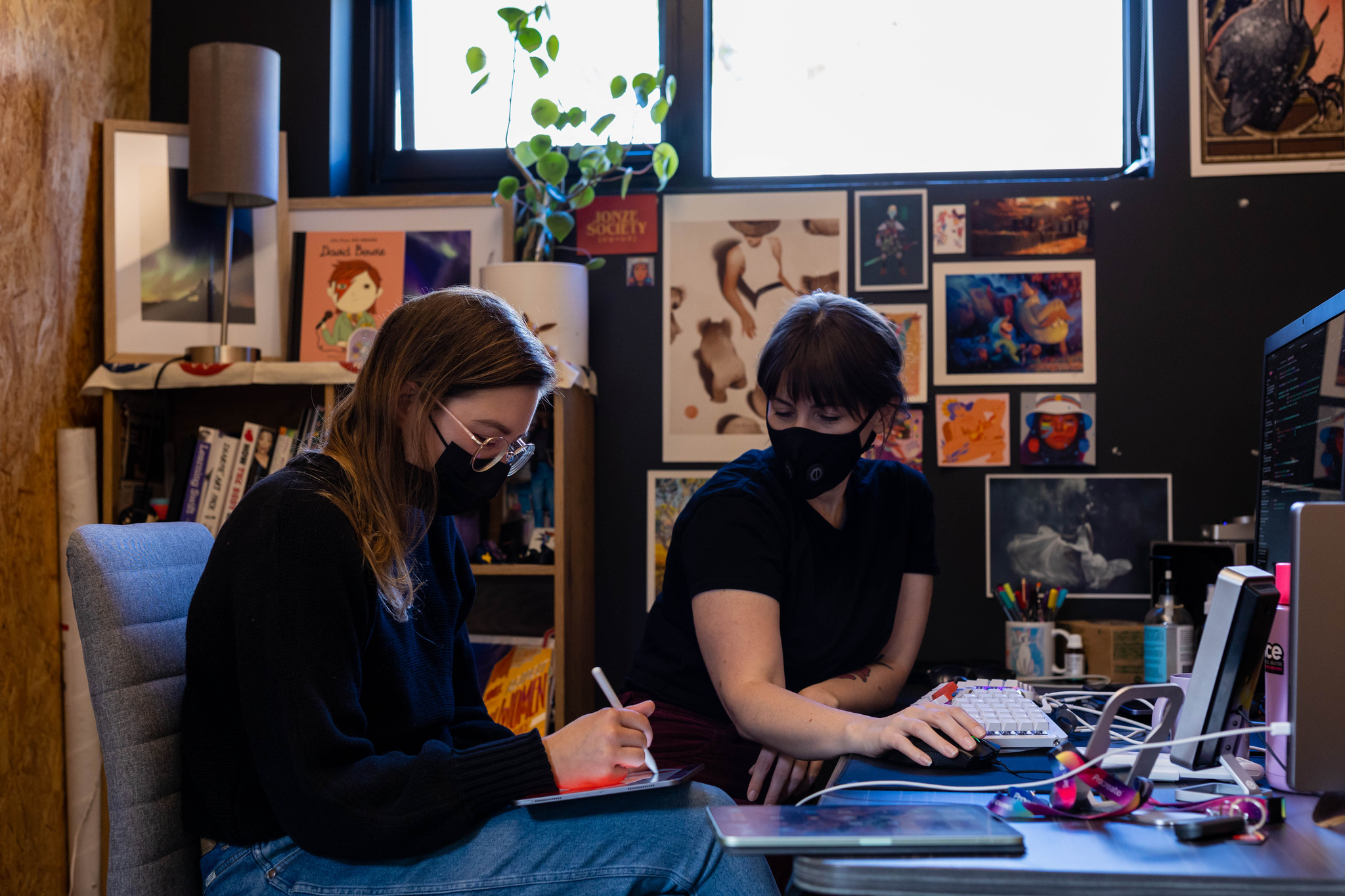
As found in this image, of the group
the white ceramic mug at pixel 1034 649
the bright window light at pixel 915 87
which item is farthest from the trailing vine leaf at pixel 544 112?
the white ceramic mug at pixel 1034 649

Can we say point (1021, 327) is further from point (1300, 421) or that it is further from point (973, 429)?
point (1300, 421)

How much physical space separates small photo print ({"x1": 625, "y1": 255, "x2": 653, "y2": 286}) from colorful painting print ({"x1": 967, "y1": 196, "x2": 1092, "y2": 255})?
709 millimetres

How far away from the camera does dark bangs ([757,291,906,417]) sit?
140 centimetres

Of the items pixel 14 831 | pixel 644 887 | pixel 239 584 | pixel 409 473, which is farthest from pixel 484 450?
pixel 14 831

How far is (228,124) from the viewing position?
2.04m

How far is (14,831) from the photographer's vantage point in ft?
6.16

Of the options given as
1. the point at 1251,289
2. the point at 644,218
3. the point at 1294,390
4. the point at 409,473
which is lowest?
the point at 409,473

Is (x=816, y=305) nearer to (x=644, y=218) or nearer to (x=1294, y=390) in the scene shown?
(x=1294, y=390)

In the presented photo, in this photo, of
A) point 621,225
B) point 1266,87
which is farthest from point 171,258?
point 1266,87

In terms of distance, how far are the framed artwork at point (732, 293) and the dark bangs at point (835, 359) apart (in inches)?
29.2

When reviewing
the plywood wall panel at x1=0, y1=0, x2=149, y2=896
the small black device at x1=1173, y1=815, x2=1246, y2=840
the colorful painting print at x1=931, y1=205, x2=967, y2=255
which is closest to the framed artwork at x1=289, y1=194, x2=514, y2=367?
the plywood wall panel at x1=0, y1=0, x2=149, y2=896

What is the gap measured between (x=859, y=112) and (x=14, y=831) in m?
2.29

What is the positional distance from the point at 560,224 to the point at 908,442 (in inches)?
34.8

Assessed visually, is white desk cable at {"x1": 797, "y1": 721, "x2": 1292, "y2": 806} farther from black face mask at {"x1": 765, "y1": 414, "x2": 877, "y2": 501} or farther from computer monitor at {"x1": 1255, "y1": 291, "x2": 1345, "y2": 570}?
black face mask at {"x1": 765, "y1": 414, "x2": 877, "y2": 501}
